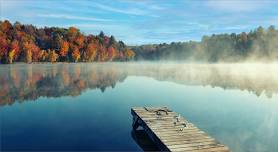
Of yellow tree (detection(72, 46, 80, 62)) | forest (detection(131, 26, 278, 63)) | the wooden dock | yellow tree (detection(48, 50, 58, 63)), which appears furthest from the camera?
forest (detection(131, 26, 278, 63))

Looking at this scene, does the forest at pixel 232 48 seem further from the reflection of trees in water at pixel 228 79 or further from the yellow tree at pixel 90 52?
the reflection of trees in water at pixel 228 79

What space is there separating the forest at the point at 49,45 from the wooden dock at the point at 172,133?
89.7 metres

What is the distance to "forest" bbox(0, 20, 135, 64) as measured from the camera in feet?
336

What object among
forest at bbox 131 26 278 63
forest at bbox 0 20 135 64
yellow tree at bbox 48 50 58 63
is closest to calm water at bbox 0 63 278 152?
forest at bbox 0 20 135 64

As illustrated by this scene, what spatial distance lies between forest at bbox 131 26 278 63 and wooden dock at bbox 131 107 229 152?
118m

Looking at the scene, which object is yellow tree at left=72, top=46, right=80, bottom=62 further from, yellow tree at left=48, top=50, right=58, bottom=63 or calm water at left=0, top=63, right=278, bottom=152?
calm water at left=0, top=63, right=278, bottom=152

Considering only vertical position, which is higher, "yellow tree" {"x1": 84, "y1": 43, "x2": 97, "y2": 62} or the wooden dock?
"yellow tree" {"x1": 84, "y1": 43, "x2": 97, "y2": 62}

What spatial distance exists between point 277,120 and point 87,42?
408 feet

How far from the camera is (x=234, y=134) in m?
18.3

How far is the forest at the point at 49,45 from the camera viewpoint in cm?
10256

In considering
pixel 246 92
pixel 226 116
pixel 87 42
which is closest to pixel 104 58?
pixel 87 42

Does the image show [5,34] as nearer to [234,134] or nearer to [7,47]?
[7,47]

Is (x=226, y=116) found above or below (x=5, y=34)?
below

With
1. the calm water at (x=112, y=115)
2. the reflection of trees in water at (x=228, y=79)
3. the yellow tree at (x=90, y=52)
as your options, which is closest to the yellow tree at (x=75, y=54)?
the yellow tree at (x=90, y=52)
